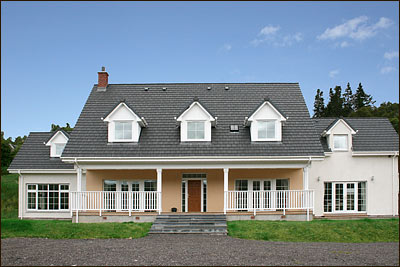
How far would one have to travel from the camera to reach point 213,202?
74.5 feet

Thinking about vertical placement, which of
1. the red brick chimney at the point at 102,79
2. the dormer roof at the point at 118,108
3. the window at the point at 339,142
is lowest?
the window at the point at 339,142

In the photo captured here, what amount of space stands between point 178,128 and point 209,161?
10.9 ft

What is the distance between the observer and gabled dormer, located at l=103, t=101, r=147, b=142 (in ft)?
73.5

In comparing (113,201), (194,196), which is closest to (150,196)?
(113,201)

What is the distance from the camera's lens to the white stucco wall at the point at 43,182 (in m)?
24.3

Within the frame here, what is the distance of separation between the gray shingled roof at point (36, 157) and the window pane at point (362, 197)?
57.4 ft

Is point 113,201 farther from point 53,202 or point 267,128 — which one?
point 267,128

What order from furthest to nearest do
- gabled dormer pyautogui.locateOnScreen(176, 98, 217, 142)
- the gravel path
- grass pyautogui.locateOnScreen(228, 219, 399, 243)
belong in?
gabled dormer pyautogui.locateOnScreen(176, 98, 217, 142)
grass pyautogui.locateOnScreen(228, 219, 399, 243)
the gravel path

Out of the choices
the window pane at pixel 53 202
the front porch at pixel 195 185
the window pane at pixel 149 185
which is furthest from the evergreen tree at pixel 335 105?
the window pane at pixel 53 202

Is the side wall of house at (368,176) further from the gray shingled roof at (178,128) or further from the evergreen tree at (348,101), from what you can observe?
the evergreen tree at (348,101)

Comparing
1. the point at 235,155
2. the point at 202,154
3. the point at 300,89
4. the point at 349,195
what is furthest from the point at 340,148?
the point at 202,154

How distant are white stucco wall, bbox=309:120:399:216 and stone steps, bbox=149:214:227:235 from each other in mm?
7379

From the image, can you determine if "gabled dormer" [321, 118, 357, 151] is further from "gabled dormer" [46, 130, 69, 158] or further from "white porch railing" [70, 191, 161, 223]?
"gabled dormer" [46, 130, 69, 158]

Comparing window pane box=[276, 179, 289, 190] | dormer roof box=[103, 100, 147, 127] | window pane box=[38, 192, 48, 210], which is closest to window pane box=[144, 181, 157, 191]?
dormer roof box=[103, 100, 147, 127]
